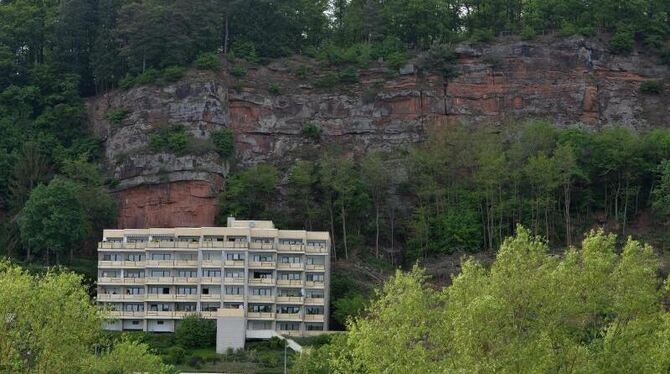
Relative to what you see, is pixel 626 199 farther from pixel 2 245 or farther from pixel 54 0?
pixel 54 0

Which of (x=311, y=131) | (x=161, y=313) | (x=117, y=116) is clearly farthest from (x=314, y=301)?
(x=117, y=116)

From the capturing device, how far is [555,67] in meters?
112

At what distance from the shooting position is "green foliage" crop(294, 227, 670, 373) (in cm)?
4975

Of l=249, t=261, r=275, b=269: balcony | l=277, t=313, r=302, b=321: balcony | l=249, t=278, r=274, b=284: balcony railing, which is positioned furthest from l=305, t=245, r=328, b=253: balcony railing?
l=277, t=313, r=302, b=321: balcony

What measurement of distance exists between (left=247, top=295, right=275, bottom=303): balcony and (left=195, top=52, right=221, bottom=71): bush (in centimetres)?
2344

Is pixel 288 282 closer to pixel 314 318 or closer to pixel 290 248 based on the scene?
pixel 290 248

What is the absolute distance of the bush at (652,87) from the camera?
11019 cm

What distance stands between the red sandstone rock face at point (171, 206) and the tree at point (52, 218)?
683cm

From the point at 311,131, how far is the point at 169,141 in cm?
1270

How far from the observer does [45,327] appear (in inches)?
2218

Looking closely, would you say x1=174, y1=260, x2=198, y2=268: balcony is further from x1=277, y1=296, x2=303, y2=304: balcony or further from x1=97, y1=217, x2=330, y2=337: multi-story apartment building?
x1=277, y1=296, x2=303, y2=304: balcony

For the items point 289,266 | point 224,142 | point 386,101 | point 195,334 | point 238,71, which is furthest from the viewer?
point 386,101

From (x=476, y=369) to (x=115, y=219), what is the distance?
54526mm

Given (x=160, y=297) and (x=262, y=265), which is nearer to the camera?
(x=160, y=297)
